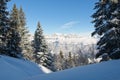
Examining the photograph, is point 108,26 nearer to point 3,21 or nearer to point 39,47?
point 3,21

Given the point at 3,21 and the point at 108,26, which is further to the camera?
the point at 3,21

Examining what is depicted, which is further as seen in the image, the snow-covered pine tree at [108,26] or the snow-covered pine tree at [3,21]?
the snow-covered pine tree at [3,21]

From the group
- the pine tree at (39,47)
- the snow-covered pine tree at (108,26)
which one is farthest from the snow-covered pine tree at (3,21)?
the pine tree at (39,47)

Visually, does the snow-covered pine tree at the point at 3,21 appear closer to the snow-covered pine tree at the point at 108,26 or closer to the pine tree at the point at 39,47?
the snow-covered pine tree at the point at 108,26

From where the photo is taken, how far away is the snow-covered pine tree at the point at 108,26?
2331 cm

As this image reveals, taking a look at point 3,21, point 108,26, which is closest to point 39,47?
point 3,21

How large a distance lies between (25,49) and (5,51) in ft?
48.5

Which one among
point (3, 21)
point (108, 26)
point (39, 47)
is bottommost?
point (39, 47)

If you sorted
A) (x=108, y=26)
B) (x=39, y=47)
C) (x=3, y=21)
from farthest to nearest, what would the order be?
(x=39, y=47), (x=3, y=21), (x=108, y=26)

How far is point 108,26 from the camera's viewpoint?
24.5 metres

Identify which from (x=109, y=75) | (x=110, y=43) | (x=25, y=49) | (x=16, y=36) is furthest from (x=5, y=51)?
(x=109, y=75)

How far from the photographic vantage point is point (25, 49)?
168ft

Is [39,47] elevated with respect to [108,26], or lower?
lower

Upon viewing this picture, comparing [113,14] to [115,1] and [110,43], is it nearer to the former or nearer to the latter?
[115,1]
